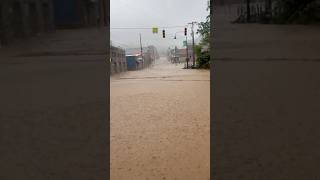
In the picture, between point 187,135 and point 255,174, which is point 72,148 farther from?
point 187,135

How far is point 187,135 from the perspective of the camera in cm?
303

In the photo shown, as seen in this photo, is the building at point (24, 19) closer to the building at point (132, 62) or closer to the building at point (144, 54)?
the building at point (132, 62)

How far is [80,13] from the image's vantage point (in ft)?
4.94

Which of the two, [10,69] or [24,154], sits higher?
[10,69]

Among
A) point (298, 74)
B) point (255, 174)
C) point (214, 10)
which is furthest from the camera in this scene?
point (298, 74)

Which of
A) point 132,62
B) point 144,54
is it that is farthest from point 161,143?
point 144,54

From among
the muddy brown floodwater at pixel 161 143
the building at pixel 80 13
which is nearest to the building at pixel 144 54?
the muddy brown floodwater at pixel 161 143

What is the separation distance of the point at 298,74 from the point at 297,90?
7.0 inches

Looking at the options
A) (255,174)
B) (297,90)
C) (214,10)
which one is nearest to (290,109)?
(297,90)

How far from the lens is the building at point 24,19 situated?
4.64 feet

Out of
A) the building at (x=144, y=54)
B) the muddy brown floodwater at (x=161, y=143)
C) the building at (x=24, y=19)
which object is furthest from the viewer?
the building at (x=144, y=54)

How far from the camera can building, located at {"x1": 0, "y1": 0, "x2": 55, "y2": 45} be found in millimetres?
1413

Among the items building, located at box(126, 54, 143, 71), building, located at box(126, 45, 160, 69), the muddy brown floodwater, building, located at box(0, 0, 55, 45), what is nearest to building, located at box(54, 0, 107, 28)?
building, located at box(0, 0, 55, 45)

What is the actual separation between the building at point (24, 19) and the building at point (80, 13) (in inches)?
1.5
